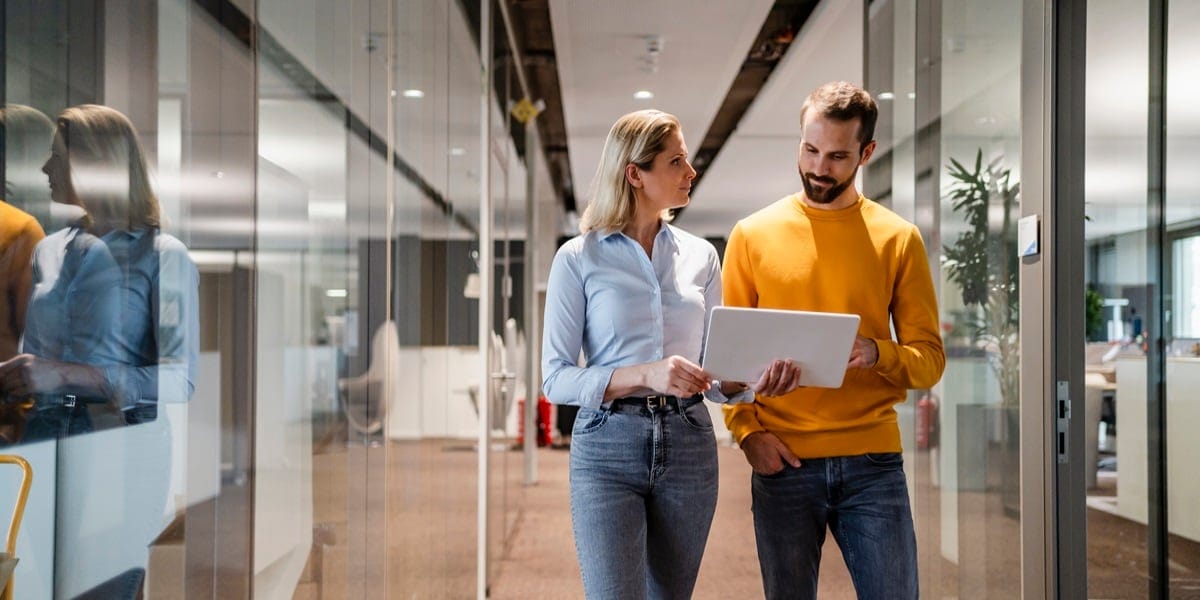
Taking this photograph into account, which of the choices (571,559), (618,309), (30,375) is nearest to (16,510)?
(30,375)

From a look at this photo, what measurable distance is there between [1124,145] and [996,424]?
0.95m

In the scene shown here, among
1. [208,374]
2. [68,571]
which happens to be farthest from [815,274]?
[68,571]

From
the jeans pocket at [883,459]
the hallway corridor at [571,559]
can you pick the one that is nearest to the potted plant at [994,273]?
the jeans pocket at [883,459]

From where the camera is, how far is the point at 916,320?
2350 millimetres

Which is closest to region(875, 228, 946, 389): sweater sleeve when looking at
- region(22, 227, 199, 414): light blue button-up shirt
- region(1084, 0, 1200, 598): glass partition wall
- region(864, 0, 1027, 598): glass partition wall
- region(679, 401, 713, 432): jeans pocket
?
region(679, 401, 713, 432): jeans pocket

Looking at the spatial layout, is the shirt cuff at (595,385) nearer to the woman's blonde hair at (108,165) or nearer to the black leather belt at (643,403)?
the black leather belt at (643,403)

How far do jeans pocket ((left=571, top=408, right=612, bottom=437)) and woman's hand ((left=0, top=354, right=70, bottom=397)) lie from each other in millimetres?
1222

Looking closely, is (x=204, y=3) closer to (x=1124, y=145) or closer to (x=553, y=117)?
(x=1124, y=145)

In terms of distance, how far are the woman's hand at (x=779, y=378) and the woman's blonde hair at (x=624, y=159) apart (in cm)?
46

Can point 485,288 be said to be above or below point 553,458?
above

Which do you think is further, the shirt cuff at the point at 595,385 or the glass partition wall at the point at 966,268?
the glass partition wall at the point at 966,268

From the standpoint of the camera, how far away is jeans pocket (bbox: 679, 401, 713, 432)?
7.50 feet

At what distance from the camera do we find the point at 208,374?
4.87 feet

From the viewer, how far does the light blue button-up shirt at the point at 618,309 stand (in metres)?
2.32
